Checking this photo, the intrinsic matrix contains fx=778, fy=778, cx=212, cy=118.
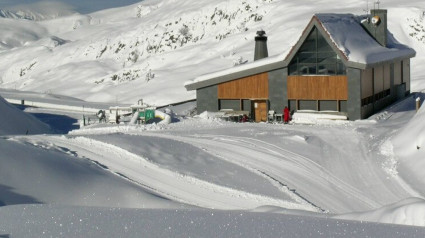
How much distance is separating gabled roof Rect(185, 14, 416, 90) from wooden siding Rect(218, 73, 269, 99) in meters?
0.24

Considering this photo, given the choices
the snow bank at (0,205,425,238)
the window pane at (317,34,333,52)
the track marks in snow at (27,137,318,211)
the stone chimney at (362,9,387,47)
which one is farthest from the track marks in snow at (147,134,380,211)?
the stone chimney at (362,9,387,47)

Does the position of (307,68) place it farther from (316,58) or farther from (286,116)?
(286,116)

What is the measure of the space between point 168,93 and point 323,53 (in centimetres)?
2238

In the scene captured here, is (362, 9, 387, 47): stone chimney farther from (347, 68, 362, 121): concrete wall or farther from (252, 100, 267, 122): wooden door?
(252, 100, 267, 122): wooden door

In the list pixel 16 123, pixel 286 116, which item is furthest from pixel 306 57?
pixel 16 123

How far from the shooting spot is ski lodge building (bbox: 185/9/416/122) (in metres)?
31.7

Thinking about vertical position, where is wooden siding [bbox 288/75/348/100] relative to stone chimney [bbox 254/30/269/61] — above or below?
below

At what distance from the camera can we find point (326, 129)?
2877 centimetres

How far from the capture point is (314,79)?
3234cm

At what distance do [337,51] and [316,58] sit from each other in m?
0.96

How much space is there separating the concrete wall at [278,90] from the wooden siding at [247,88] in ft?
0.78

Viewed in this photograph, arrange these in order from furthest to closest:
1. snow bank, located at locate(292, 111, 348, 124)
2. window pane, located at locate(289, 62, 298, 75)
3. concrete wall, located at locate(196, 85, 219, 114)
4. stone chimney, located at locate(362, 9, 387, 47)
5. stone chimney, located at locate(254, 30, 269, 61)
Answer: stone chimney, located at locate(254, 30, 269, 61), stone chimney, located at locate(362, 9, 387, 47), concrete wall, located at locate(196, 85, 219, 114), window pane, located at locate(289, 62, 298, 75), snow bank, located at locate(292, 111, 348, 124)

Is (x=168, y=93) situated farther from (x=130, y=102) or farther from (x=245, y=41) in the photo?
(x=245, y=41)

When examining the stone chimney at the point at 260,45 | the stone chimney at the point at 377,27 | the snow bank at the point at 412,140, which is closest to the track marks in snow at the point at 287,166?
the snow bank at the point at 412,140
